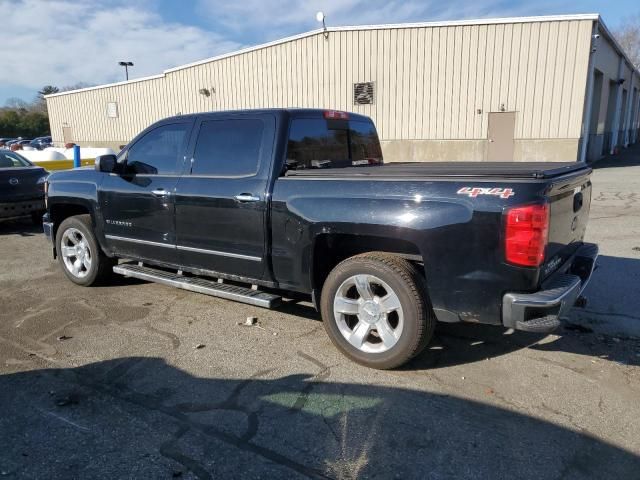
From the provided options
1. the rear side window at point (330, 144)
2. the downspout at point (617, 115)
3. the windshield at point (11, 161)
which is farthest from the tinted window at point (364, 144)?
the downspout at point (617, 115)

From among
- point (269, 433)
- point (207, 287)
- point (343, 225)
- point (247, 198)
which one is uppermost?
point (247, 198)

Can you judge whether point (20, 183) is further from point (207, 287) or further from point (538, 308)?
point (538, 308)

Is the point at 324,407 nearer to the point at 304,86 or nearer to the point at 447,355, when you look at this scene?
the point at 447,355

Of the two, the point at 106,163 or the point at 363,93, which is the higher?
the point at 363,93

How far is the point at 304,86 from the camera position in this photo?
21.5m

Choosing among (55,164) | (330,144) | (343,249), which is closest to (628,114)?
(55,164)

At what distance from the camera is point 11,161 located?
9.82 metres

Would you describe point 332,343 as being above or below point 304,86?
below

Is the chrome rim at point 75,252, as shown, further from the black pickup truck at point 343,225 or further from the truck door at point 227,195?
the truck door at point 227,195

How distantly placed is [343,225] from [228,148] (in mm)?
1433

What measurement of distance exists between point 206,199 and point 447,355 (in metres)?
2.43

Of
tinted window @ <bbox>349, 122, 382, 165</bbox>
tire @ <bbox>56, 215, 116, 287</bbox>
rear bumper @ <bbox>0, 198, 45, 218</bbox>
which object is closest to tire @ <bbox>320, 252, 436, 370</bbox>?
tinted window @ <bbox>349, 122, 382, 165</bbox>

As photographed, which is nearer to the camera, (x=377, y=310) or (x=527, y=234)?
(x=527, y=234)

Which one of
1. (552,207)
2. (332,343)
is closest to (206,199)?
(332,343)
